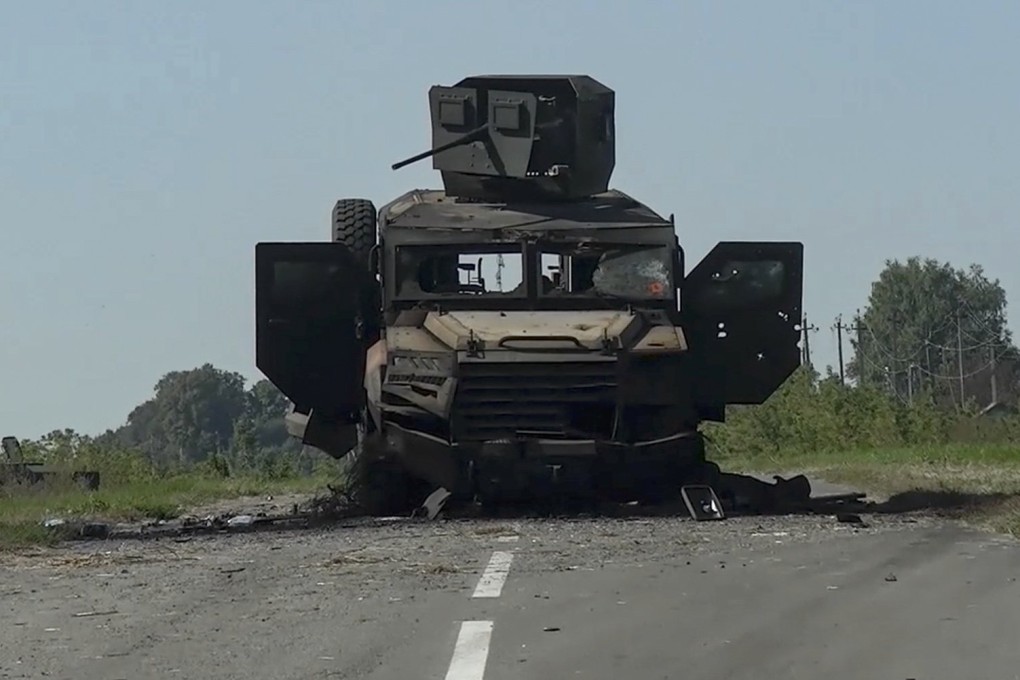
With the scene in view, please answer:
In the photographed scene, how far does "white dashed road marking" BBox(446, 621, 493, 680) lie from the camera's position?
8.22m

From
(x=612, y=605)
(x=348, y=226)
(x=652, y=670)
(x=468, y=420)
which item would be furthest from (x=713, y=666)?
(x=348, y=226)

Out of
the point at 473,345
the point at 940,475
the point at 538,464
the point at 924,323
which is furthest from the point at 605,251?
the point at 924,323

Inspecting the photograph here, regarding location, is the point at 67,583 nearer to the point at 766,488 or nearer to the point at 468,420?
the point at 468,420

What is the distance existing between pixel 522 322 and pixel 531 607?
24.9 ft

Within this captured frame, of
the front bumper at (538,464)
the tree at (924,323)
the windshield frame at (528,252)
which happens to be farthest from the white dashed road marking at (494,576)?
the tree at (924,323)

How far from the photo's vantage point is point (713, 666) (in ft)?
27.5

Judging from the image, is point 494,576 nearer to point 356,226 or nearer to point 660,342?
point 660,342

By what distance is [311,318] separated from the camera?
18.7m

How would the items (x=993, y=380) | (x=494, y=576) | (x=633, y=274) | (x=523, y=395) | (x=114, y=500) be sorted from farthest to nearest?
1. (x=993, y=380)
2. (x=114, y=500)
3. (x=633, y=274)
4. (x=523, y=395)
5. (x=494, y=576)

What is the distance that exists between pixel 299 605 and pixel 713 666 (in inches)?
113

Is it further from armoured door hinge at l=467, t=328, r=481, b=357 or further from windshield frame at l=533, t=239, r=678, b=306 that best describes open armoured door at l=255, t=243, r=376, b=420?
armoured door hinge at l=467, t=328, r=481, b=357

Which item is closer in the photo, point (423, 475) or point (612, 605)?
point (612, 605)

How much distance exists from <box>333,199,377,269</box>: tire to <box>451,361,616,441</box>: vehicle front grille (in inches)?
132

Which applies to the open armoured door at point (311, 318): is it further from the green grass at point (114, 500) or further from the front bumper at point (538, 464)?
the green grass at point (114, 500)
